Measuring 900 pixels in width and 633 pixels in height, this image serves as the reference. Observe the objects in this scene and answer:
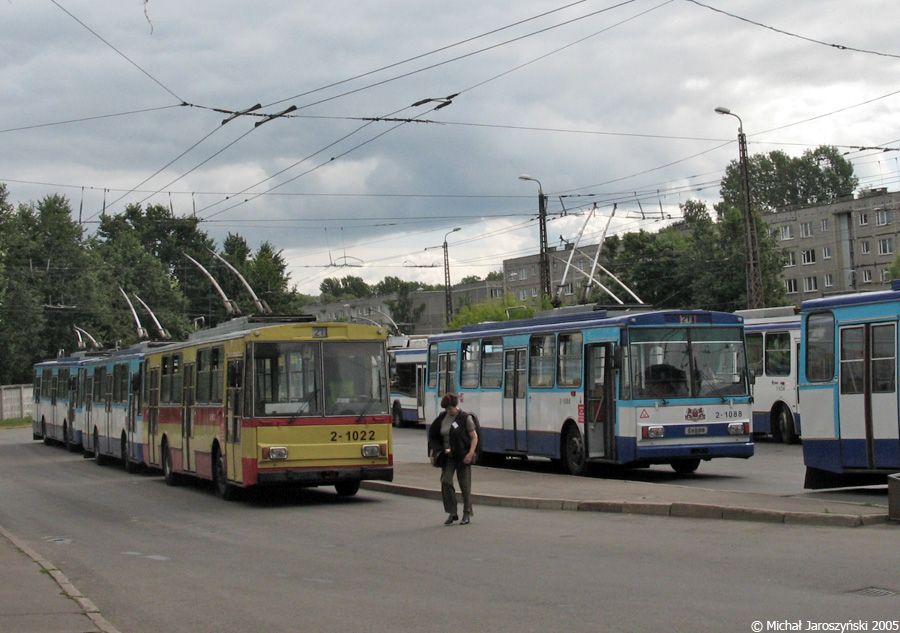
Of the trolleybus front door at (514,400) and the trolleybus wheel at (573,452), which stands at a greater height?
the trolleybus front door at (514,400)

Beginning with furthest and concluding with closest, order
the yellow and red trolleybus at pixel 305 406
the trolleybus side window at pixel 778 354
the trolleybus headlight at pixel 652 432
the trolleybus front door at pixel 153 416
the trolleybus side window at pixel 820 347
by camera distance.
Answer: the trolleybus side window at pixel 778 354, the trolleybus front door at pixel 153 416, the trolleybus headlight at pixel 652 432, the yellow and red trolleybus at pixel 305 406, the trolleybus side window at pixel 820 347

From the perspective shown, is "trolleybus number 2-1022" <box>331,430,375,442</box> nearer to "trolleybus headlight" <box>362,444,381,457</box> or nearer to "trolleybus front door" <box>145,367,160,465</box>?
"trolleybus headlight" <box>362,444,381,457</box>

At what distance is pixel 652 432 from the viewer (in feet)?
63.3

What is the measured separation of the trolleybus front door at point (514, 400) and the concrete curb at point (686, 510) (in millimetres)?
5088

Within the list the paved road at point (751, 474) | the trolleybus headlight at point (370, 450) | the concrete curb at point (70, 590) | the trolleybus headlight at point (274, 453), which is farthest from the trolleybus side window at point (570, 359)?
the concrete curb at point (70, 590)

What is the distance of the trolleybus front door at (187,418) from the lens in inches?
835

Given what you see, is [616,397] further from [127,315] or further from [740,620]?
[127,315]

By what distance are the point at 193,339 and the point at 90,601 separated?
13.4 meters

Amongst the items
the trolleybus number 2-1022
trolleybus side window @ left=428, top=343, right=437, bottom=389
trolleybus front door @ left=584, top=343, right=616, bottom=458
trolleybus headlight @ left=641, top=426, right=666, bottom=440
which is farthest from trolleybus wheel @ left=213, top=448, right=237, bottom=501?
trolleybus side window @ left=428, top=343, right=437, bottom=389

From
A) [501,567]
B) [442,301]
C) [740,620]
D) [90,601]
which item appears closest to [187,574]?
[90,601]

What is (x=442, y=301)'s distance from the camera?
135000mm

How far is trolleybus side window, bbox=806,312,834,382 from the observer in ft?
53.0

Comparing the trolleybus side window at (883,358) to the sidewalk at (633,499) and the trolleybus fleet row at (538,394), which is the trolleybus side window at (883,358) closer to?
the trolleybus fleet row at (538,394)

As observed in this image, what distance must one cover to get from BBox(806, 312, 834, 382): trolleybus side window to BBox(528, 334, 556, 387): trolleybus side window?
20.7 feet
